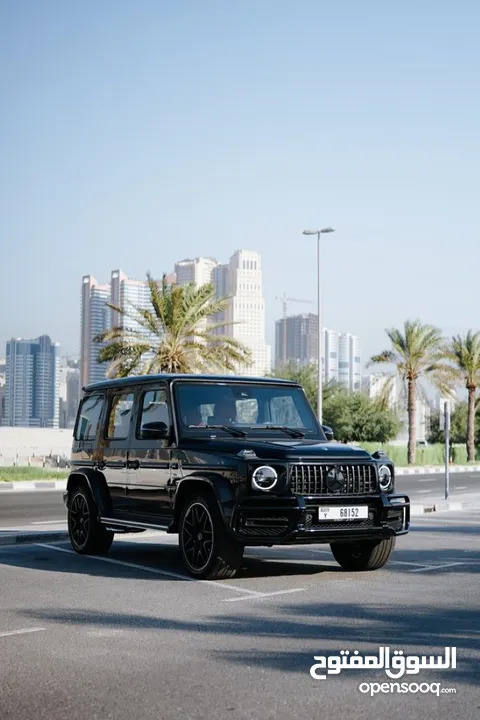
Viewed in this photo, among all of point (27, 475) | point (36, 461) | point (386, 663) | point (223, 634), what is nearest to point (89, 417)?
point (223, 634)

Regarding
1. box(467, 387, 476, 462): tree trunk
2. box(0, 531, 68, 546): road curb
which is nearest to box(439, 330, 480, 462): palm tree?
box(467, 387, 476, 462): tree trunk

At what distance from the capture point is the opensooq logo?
5770 millimetres

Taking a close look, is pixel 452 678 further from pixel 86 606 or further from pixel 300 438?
pixel 300 438

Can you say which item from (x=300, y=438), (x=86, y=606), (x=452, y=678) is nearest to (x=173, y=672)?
(x=452, y=678)

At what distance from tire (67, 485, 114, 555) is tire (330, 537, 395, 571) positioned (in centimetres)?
275

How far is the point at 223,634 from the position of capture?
271 inches

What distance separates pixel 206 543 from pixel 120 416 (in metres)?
2.50

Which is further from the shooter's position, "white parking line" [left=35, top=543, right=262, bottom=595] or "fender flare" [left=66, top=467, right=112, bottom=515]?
"fender flare" [left=66, top=467, right=112, bottom=515]

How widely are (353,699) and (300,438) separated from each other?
18.2 ft

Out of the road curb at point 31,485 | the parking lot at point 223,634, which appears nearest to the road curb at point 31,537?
the parking lot at point 223,634

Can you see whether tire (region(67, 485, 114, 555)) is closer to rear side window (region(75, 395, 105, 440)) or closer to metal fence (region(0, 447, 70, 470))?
rear side window (region(75, 395, 105, 440))

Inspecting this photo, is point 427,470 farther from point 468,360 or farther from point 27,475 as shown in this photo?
point 27,475

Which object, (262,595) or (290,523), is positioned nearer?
(262,595)

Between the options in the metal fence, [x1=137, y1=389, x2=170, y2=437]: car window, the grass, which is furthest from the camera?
the metal fence
